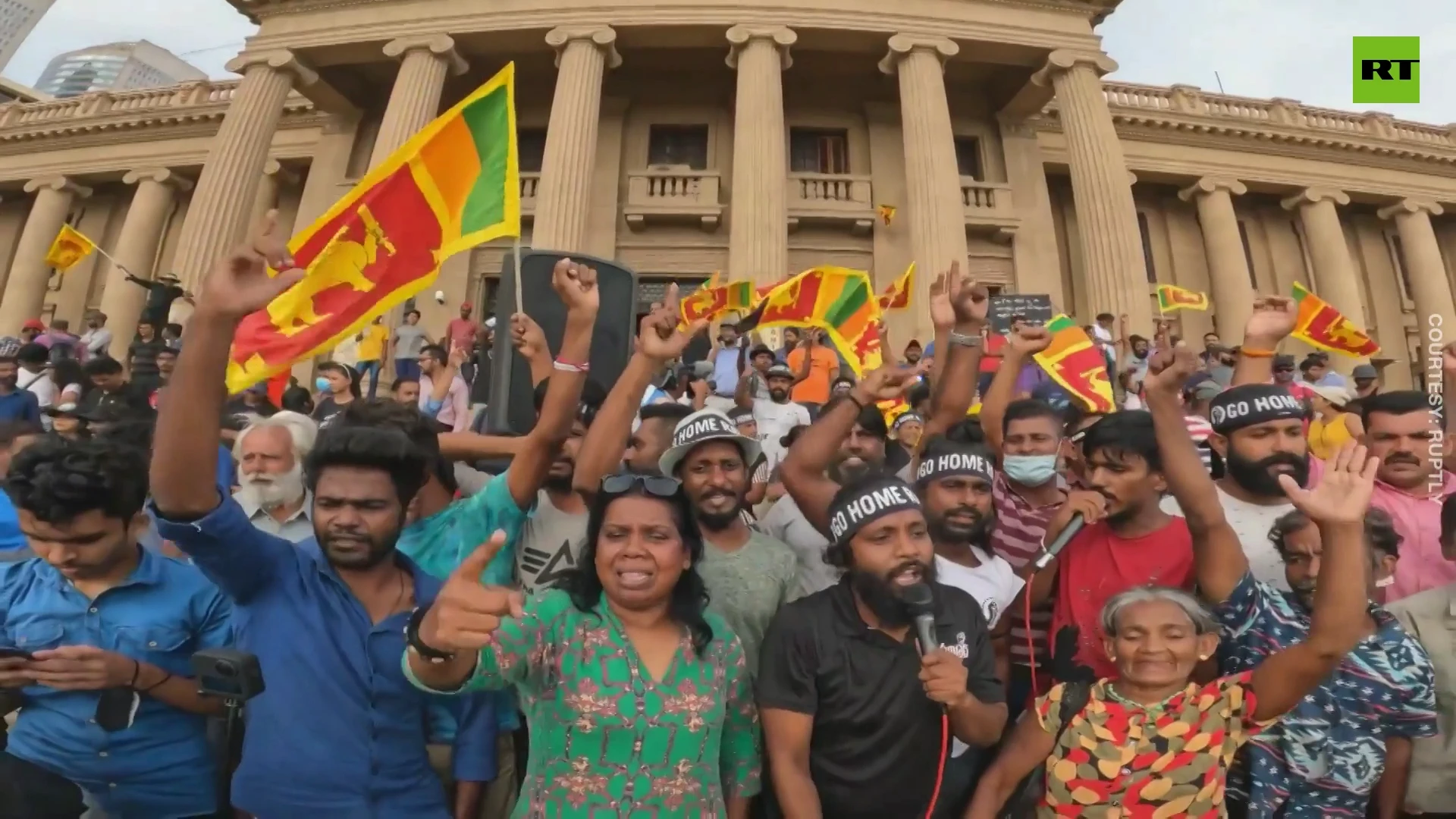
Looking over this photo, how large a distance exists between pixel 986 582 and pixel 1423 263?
27.5m

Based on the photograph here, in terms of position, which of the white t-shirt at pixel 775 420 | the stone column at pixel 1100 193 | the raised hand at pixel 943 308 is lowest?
the raised hand at pixel 943 308

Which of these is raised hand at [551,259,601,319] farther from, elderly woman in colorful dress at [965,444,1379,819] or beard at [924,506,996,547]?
elderly woman in colorful dress at [965,444,1379,819]

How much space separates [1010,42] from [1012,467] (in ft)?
54.0

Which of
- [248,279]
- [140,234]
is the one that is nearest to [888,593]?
[248,279]

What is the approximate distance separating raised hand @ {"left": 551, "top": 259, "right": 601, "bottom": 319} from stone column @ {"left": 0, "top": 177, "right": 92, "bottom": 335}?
87.3ft

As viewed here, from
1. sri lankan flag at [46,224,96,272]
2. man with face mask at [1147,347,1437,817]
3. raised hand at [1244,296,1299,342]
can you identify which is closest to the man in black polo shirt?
man with face mask at [1147,347,1437,817]

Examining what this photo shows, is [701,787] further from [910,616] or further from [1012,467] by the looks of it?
[1012,467]

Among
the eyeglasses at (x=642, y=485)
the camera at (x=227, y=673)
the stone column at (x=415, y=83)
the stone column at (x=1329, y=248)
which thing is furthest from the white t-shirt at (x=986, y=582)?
the stone column at (x=1329, y=248)

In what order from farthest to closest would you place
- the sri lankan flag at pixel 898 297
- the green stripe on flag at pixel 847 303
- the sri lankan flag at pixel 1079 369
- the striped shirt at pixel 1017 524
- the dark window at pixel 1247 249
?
the dark window at pixel 1247 249 → the sri lankan flag at pixel 898 297 → the green stripe on flag at pixel 847 303 → the sri lankan flag at pixel 1079 369 → the striped shirt at pixel 1017 524

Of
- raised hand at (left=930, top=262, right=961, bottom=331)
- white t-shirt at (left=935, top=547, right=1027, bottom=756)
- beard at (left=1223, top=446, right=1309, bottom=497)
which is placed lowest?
white t-shirt at (left=935, top=547, right=1027, bottom=756)

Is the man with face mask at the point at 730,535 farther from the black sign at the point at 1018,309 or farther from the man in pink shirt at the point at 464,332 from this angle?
the man in pink shirt at the point at 464,332

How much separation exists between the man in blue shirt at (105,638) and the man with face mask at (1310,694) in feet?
9.61

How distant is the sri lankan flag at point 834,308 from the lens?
802cm

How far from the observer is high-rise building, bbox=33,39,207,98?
6794cm
